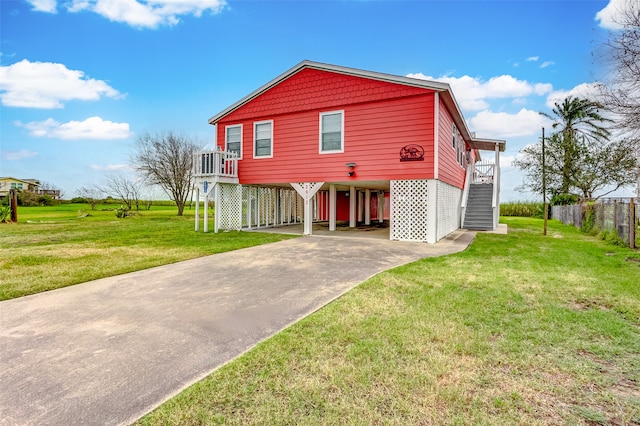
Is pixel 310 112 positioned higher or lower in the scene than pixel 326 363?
higher

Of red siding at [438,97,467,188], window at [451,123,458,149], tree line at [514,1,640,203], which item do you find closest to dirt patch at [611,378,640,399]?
red siding at [438,97,467,188]

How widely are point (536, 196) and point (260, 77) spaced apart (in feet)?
82.3

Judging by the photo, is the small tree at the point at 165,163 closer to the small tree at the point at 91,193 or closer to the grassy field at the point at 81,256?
the small tree at the point at 91,193

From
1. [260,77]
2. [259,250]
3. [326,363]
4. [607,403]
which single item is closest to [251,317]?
[326,363]

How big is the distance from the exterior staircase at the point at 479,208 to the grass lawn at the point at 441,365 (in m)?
10.4

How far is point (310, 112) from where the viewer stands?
1158 centimetres

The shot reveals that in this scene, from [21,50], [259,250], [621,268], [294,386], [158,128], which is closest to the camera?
[294,386]

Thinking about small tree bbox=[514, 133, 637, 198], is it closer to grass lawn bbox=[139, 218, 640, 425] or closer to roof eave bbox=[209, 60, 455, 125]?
roof eave bbox=[209, 60, 455, 125]

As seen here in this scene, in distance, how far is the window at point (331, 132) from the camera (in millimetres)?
11055

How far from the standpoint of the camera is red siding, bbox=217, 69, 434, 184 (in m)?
9.88

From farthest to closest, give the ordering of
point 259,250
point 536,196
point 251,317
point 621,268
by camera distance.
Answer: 1. point 536,196
2. point 259,250
3. point 621,268
4. point 251,317

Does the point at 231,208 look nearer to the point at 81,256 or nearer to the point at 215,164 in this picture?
the point at 215,164

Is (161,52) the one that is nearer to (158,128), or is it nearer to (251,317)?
(158,128)

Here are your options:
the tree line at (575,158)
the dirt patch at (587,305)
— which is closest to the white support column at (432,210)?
the dirt patch at (587,305)
